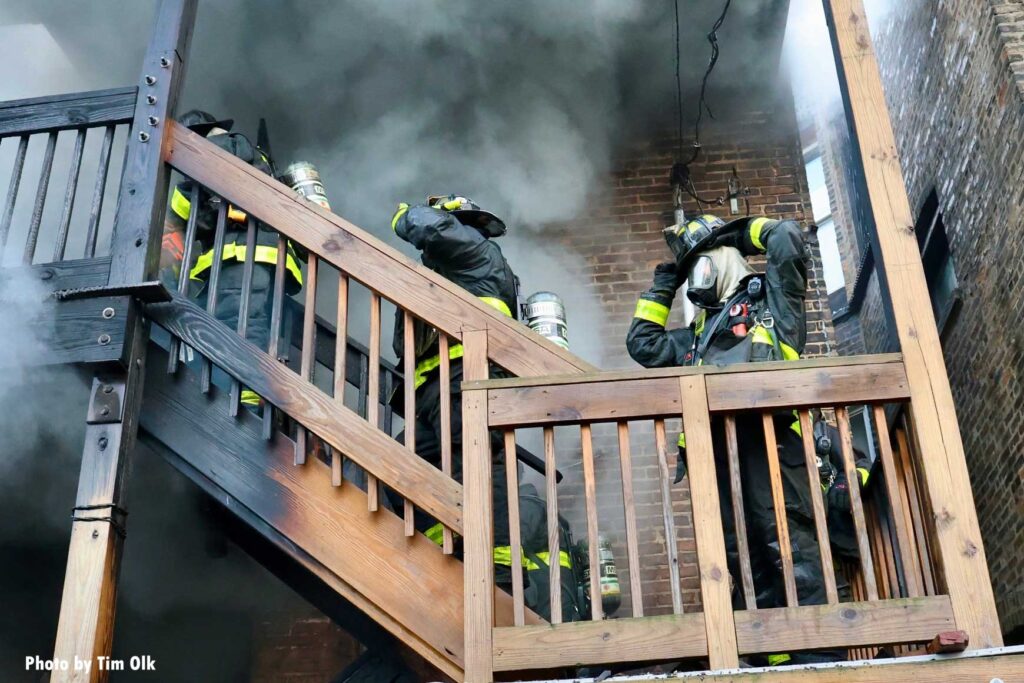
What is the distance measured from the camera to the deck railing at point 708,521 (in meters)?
3.42

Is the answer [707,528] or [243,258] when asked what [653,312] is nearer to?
[707,528]

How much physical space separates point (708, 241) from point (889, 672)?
212cm

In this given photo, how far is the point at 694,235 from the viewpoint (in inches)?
198

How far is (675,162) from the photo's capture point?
25.7ft

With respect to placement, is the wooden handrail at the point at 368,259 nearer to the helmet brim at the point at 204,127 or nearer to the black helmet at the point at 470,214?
Result: the helmet brim at the point at 204,127

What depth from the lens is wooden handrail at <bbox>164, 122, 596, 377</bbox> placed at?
13.1ft

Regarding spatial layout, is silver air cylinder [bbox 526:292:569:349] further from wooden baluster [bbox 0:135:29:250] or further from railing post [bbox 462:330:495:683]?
wooden baluster [bbox 0:135:29:250]

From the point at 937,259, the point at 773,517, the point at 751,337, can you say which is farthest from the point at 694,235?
the point at 937,259

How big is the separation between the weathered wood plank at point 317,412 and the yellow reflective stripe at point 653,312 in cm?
147

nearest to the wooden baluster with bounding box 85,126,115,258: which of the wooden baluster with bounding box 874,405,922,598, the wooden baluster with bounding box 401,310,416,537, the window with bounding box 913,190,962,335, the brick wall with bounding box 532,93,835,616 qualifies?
the wooden baluster with bounding box 401,310,416,537

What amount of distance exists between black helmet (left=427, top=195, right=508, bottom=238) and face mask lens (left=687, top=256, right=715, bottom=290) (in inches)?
40.8

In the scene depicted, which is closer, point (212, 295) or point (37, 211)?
point (212, 295)

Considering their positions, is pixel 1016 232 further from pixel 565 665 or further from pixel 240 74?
pixel 240 74

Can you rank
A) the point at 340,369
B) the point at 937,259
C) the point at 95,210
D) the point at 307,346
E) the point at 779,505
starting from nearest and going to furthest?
1. the point at 779,505
2. the point at 340,369
3. the point at 307,346
4. the point at 95,210
5. the point at 937,259
